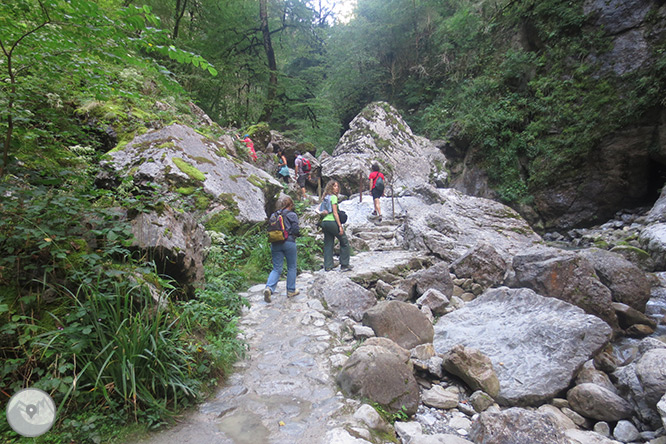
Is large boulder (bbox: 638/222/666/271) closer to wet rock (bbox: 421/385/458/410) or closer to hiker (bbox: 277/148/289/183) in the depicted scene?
wet rock (bbox: 421/385/458/410)

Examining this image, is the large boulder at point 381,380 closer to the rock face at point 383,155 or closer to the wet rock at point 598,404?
the wet rock at point 598,404

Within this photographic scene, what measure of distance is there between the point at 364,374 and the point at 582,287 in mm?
4679

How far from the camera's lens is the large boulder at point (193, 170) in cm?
610

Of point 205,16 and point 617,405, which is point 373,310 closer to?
point 617,405

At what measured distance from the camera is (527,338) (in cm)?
434

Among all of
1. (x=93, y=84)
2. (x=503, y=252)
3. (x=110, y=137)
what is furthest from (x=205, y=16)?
(x=503, y=252)

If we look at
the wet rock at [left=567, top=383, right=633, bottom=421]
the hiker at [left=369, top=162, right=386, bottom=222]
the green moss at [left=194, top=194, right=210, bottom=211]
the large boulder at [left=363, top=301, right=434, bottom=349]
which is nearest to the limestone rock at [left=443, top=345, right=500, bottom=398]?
the large boulder at [left=363, top=301, right=434, bottom=349]

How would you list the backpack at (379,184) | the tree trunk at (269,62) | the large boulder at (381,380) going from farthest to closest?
the tree trunk at (269,62) → the backpack at (379,184) → the large boulder at (381,380)

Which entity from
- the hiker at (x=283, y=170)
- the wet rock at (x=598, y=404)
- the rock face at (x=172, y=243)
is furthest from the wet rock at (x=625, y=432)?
the hiker at (x=283, y=170)

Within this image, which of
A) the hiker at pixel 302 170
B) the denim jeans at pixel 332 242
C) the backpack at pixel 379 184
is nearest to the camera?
the denim jeans at pixel 332 242

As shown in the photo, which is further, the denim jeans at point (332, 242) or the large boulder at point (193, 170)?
the denim jeans at point (332, 242)

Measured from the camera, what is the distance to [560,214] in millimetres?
15750

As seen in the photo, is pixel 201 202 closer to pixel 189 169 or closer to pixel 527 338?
pixel 189 169

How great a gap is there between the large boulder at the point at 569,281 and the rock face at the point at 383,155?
8.31 meters
